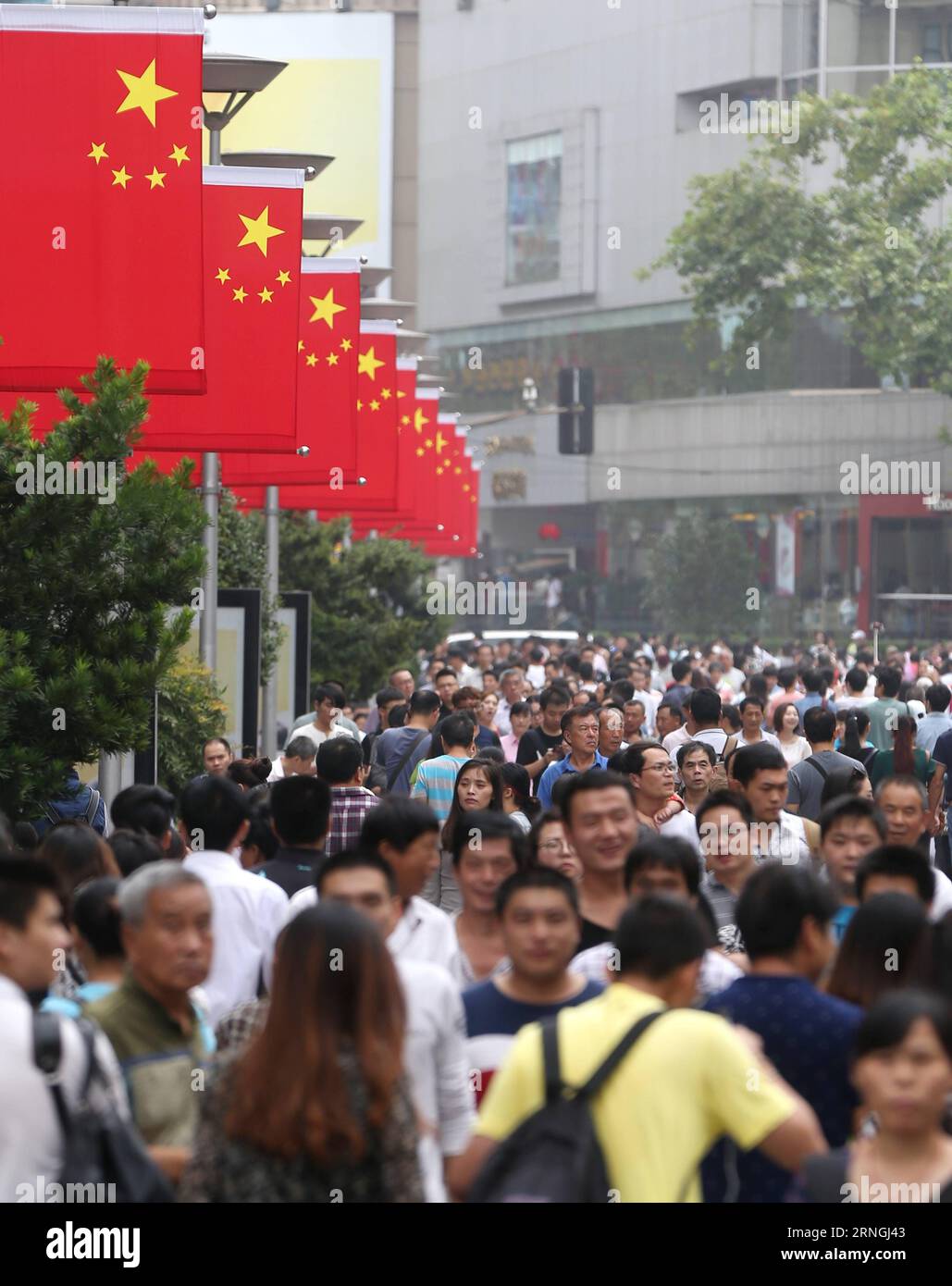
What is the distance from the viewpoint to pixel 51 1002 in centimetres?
501

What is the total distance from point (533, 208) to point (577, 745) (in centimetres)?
6224

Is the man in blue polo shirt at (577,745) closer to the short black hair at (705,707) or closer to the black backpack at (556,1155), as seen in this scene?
the short black hair at (705,707)

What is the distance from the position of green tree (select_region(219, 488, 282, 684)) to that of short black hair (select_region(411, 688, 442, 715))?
23.0ft

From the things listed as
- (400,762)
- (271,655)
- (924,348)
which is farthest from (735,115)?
(400,762)

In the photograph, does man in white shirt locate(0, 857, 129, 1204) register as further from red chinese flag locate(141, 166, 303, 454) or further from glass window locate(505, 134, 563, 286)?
glass window locate(505, 134, 563, 286)

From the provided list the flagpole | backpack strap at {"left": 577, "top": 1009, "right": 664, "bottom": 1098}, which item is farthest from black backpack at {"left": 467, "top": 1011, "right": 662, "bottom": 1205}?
the flagpole

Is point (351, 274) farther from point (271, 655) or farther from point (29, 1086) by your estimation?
point (29, 1086)

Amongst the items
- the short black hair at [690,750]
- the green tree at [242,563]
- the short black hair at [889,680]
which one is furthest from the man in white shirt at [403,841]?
the green tree at [242,563]

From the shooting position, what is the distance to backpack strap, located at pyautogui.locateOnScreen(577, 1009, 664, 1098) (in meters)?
4.47

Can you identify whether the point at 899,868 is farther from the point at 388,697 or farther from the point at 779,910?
the point at 388,697

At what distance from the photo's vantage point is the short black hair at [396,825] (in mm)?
6770

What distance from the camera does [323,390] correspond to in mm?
17484

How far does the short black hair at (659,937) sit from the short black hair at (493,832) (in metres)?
→ 1.75
